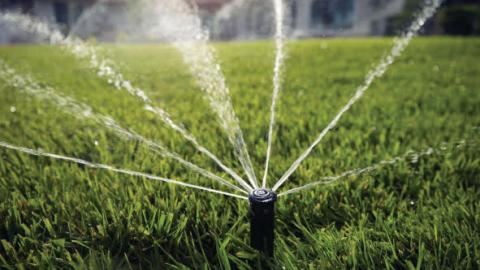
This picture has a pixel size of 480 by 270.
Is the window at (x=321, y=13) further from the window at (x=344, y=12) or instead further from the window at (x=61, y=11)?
the window at (x=61, y=11)

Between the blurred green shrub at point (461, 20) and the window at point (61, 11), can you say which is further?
the window at point (61, 11)

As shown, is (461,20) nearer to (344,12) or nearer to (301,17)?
(344,12)

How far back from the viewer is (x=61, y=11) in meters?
23.5

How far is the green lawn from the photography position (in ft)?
4.10

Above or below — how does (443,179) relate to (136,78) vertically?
below

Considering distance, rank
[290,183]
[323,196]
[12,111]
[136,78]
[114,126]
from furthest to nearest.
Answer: [136,78]
[12,111]
[114,126]
[290,183]
[323,196]

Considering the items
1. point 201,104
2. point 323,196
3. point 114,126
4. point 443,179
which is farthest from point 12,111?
point 443,179

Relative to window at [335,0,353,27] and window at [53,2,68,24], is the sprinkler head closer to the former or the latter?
window at [335,0,353,27]

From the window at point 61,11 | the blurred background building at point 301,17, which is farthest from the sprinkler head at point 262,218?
the window at point 61,11

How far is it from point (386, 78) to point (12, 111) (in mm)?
4009

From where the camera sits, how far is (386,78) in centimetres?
459

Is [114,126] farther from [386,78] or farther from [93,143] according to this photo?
[386,78]

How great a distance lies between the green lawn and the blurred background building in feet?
44.2

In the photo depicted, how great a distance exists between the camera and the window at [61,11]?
23.4m
